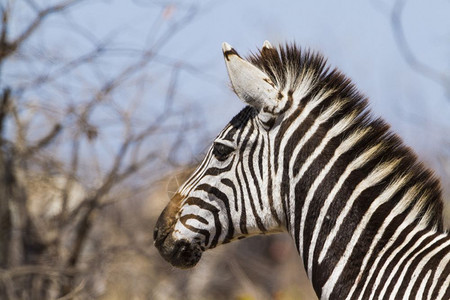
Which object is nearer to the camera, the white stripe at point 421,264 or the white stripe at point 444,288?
the white stripe at point 444,288

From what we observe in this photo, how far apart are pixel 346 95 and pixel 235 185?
803mm

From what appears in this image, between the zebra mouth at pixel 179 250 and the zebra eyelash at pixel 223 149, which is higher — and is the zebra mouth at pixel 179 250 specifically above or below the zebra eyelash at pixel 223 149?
below

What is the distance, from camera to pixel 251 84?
4430 millimetres

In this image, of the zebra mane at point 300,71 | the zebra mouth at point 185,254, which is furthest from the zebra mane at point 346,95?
the zebra mouth at point 185,254

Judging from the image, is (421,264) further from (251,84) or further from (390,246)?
(251,84)

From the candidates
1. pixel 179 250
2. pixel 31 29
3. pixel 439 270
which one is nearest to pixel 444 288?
pixel 439 270

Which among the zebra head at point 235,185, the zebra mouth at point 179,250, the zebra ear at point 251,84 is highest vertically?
the zebra ear at point 251,84

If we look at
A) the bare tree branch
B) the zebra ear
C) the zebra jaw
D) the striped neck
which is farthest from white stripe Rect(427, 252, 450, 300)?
the bare tree branch

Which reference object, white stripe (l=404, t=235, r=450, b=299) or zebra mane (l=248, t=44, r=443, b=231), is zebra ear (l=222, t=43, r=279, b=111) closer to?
zebra mane (l=248, t=44, r=443, b=231)

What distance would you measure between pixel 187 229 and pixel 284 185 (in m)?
0.63

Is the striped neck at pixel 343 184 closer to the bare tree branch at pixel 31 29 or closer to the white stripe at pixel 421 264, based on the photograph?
the white stripe at pixel 421 264

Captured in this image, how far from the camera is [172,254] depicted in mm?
4641

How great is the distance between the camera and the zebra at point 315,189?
4121mm

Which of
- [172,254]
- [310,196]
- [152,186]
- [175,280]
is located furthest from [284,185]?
[175,280]
